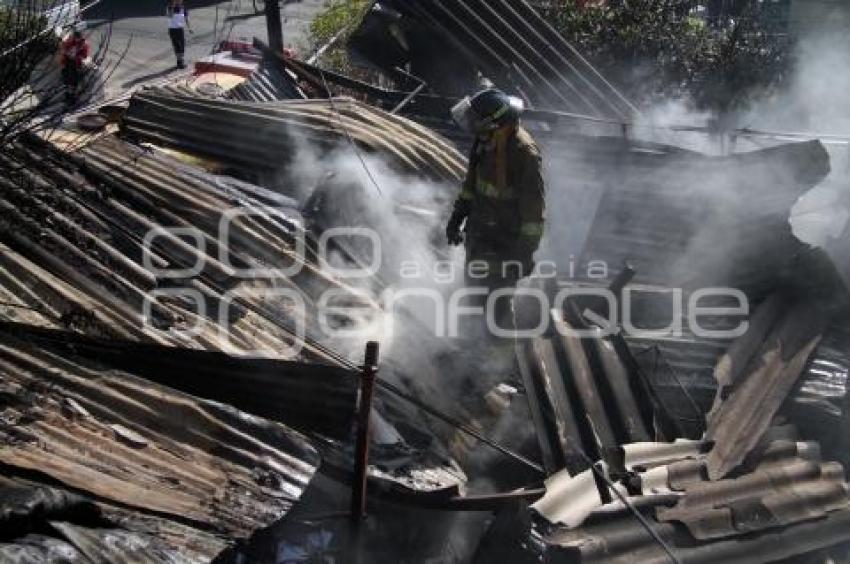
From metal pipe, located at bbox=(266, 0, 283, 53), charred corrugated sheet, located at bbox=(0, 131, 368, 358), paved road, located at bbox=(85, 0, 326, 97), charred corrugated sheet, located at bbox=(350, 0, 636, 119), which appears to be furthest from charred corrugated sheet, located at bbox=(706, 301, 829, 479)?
paved road, located at bbox=(85, 0, 326, 97)

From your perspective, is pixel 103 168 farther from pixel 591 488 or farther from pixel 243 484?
pixel 591 488

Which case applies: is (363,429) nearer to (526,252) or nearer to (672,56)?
(526,252)

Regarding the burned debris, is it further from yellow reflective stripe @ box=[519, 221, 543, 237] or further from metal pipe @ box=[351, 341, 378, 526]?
yellow reflective stripe @ box=[519, 221, 543, 237]

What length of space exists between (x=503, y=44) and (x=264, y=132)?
405 centimetres

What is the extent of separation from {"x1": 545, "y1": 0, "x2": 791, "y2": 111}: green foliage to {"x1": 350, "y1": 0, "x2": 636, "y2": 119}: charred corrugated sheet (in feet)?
16.7

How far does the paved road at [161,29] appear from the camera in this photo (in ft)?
62.3

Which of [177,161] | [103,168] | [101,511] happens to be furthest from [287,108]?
[101,511]

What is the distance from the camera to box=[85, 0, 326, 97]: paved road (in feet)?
62.3

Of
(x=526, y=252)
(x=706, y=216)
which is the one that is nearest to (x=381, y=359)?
(x=526, y=252)

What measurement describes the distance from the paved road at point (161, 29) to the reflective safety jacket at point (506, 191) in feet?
43.3

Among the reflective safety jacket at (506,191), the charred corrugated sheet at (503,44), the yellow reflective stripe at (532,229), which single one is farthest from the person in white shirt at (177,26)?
the yellow reflective stripe at (532,229)

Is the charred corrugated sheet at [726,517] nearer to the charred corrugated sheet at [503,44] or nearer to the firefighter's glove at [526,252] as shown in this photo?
the firefighter's glove at [526,252]

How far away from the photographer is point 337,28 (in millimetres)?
17047

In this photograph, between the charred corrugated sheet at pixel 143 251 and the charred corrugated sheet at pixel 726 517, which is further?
the charred corrugated sheet at pixel 143 251
